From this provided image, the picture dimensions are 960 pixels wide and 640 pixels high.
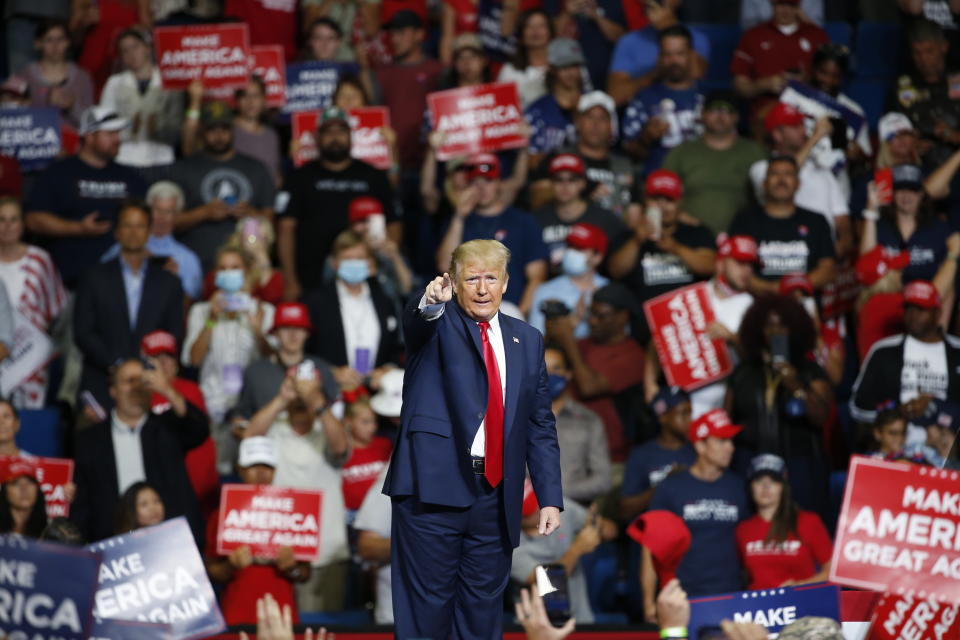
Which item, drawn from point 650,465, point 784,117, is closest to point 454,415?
point 650,465

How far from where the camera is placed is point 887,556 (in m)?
6.00

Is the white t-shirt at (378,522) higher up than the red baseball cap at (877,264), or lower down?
lower down

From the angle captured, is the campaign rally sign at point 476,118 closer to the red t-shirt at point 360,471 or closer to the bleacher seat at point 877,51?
the red t-shirt at point 360,471

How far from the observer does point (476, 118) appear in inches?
403

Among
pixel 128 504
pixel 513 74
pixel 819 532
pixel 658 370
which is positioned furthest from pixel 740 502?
pixel 513 74

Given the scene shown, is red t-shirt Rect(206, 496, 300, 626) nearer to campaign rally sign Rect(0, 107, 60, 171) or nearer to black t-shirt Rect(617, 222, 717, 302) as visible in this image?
black t-shirt Rect(617, 222, 717, 302)

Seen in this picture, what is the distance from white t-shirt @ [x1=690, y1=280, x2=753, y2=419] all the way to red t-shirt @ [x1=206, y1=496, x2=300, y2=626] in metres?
2.39

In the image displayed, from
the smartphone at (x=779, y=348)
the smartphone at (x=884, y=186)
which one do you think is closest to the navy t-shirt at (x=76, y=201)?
the smartphone at (x=779, y=348)

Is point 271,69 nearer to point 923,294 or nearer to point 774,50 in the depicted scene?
point 774,50

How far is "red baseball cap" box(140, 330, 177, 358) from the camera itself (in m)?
8.47

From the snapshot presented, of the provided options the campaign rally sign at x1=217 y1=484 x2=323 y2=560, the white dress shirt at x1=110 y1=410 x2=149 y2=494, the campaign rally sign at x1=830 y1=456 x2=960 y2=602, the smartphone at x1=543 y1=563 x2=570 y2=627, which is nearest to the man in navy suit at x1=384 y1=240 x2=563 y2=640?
the smartphone at x1=543 y1=563 x2=570 y2=627

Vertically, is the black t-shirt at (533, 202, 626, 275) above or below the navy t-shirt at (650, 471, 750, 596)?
above

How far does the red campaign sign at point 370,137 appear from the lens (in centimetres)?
1051

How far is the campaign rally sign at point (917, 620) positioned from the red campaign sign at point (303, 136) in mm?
5891
